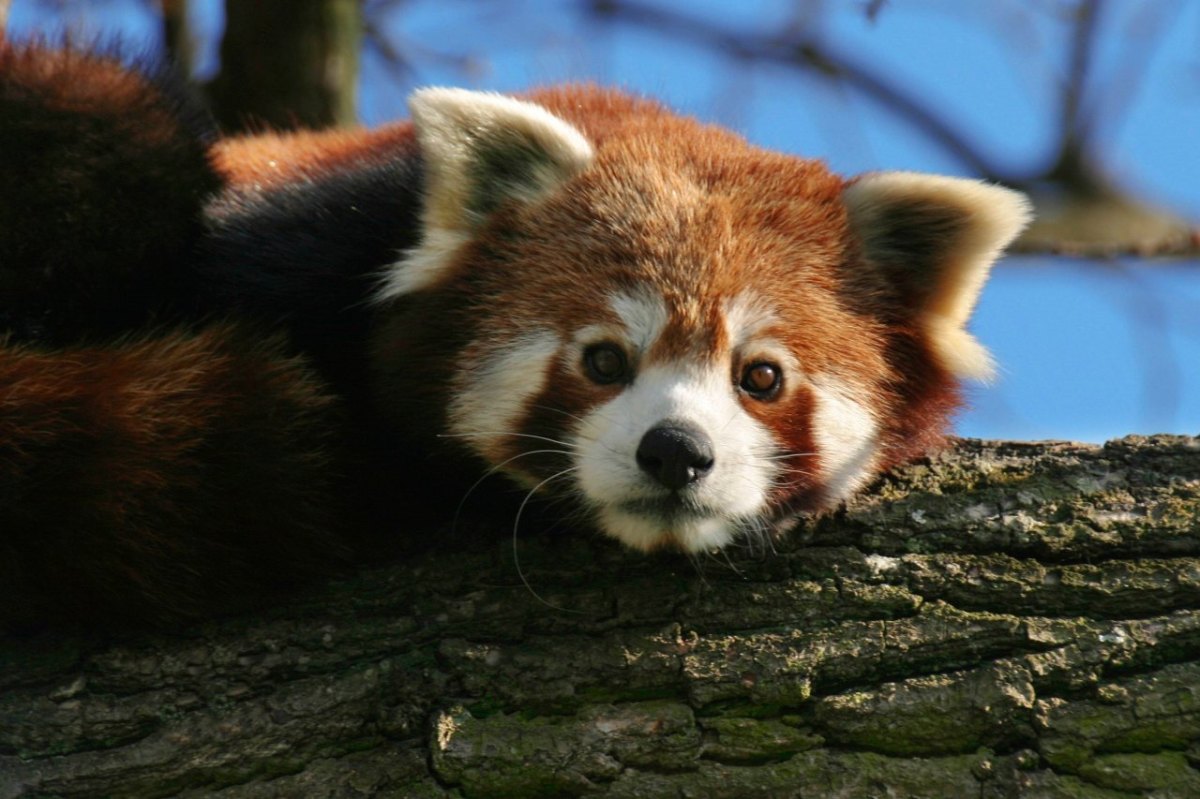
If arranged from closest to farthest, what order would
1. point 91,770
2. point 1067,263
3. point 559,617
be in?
point 91,770 < point 559,617 < point 1067,263

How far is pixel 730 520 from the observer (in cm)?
302

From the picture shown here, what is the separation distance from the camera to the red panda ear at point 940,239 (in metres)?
3.38

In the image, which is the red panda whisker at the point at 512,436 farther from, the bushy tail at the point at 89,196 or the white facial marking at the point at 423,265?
the bushy tail at the point at 89,196

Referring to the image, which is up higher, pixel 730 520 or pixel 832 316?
pixel 832 316

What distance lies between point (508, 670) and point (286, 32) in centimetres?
333

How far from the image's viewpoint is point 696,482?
2.90 metres

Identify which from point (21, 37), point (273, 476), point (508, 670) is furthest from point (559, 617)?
point (21, 37)

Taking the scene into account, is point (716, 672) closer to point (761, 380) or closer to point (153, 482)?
point (761, 380)

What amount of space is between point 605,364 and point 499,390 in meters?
0.29

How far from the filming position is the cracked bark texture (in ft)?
8.91

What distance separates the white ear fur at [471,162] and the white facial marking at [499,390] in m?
0.30

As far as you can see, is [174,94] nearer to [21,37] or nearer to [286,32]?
[21,37]

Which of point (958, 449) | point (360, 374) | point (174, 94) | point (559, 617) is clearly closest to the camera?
point (559, 617)

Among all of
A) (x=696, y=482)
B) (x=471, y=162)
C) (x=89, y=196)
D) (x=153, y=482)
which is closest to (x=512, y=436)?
(x=696, y=482)
